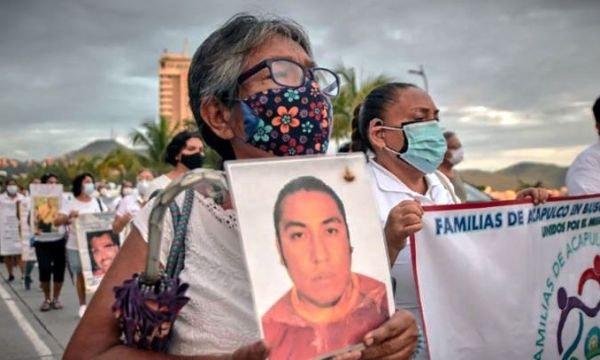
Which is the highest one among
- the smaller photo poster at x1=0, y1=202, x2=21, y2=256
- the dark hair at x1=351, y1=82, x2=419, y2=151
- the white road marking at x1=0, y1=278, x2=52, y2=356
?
the dark hair at x1=351, y1=82, x2=419, y2=151

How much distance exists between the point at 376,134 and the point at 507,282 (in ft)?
2.83

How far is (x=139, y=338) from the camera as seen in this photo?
4.64ft

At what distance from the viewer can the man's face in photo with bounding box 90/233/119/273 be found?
25.7 ft

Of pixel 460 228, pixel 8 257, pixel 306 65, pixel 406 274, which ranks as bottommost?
pixel 8 257

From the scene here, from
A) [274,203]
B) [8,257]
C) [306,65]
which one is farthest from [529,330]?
[8,257]

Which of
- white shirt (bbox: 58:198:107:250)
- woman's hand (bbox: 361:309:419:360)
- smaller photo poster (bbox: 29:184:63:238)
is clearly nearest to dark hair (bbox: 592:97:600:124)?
woman's hand (bbox: 361:309:419:360)

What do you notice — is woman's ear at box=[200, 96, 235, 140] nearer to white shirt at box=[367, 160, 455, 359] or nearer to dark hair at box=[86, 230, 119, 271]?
white shirt at box=[367, 160, 455, 359]

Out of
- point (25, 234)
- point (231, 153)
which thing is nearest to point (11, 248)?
point (25, 234)

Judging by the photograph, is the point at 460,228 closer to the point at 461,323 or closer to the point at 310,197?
the point at 461,323

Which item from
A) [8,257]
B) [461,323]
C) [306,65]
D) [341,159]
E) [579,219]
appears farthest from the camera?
[8,257]

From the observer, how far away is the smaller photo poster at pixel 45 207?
993cm

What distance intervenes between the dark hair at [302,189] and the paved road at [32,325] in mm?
5721

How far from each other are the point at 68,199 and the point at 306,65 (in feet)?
25.7

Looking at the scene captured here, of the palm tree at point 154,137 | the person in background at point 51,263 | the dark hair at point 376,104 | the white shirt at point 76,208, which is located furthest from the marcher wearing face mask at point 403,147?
the palm tree at point 154,137
